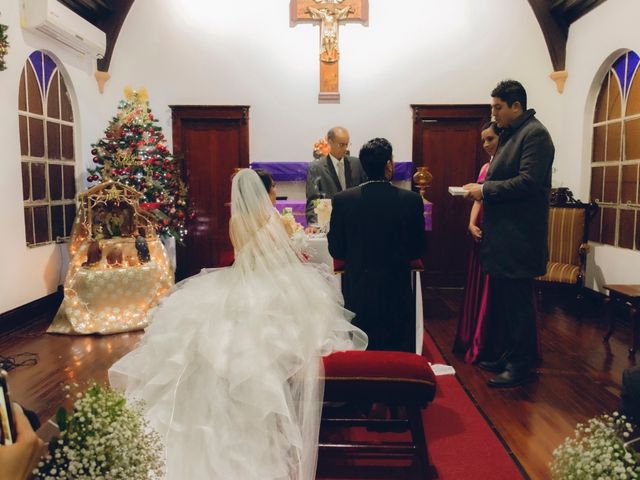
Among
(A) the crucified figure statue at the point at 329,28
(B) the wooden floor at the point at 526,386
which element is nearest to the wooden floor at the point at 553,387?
(B) the wooden floor at the point at 526,386

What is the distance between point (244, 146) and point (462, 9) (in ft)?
11.0

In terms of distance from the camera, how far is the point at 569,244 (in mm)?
5965

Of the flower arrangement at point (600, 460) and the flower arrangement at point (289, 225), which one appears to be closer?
the flower arrangement at point (600, 460)

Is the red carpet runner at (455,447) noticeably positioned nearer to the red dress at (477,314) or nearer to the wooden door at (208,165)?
the red dress at (477,314)

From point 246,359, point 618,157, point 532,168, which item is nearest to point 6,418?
point 246,359

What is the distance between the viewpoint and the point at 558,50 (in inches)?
285

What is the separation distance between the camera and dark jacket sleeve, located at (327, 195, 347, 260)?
2838 millimetres

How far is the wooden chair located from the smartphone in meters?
5.49

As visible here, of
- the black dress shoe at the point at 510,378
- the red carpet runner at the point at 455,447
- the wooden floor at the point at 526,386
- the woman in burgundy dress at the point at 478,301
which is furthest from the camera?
the woman in burgundy dress at the point at 478,301

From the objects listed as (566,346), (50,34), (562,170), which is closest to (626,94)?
(562,170)

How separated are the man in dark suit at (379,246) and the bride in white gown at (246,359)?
0.46 ft

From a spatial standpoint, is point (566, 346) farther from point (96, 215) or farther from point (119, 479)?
point (96, 215)

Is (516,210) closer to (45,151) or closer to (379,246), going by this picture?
(379,246)

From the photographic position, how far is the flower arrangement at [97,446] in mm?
1260
